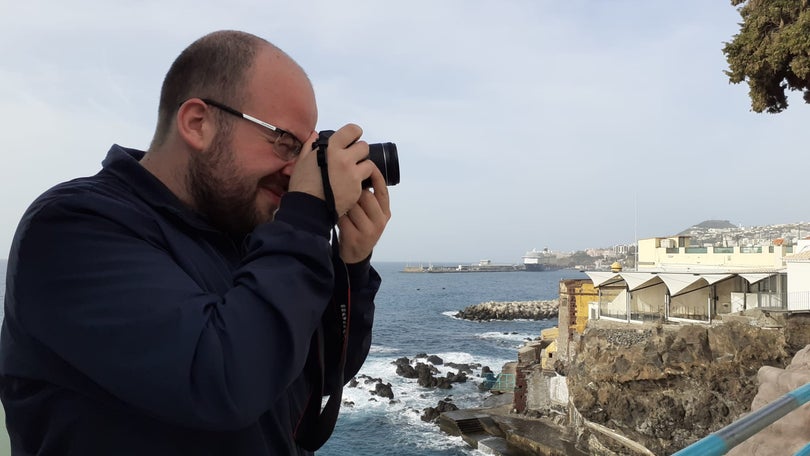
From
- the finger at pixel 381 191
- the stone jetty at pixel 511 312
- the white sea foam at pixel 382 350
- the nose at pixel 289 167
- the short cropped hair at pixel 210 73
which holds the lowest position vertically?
the white sea foam at pixel 382 350

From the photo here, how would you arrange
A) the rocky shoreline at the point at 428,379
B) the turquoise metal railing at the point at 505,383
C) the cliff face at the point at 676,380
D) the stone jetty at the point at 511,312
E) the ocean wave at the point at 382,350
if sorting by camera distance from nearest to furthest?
1. the cliff face at the point at 676,380
2. the rocky shoreline at the point at 428,379
3. the turquoise metal railing at the point at 505,383
4. the ocean wave at the point at 382,350
5. the stone jetty at the point at 511,312

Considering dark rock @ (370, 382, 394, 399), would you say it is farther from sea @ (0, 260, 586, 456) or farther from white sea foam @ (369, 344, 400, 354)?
white sea foam @ (369, 344, 400, 354)

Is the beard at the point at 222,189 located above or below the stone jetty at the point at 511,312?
above

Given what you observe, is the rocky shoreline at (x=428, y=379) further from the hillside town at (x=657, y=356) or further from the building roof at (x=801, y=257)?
the building roof at (x=801, y=257)

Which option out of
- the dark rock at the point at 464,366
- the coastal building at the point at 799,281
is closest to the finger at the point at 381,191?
the coastal building at the point at 799,281

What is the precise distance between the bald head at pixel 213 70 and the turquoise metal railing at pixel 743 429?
1.25 m

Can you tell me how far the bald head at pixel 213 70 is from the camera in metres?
1.06

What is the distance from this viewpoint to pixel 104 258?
32.6 inches

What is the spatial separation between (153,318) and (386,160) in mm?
568

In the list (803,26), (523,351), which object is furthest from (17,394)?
(523,351)

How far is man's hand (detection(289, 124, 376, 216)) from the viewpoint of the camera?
0.99m

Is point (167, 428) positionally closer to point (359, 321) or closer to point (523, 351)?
point (359, 321)

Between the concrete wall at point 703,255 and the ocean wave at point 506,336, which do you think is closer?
the concrete wall at point 703,255

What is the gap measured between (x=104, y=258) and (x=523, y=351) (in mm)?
25804
